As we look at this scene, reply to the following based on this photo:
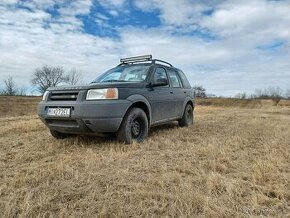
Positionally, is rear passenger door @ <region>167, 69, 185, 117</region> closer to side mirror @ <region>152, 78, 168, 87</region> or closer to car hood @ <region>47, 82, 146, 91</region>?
side mirror @ <region>152, 78, 168, 87</region>

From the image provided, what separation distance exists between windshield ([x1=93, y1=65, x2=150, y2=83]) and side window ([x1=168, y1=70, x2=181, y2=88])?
1186 mm

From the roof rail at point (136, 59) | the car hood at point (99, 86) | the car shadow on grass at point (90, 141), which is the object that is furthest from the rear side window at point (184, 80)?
the car shadow on grass at point (90, 141)

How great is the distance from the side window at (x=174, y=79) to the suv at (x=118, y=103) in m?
0.25

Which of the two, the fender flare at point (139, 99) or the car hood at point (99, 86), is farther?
the fender flare at point (139, 99)

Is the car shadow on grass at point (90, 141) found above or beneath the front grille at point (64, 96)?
beneath

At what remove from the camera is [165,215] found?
2.79 metres

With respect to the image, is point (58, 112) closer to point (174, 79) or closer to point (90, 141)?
point (90, 141)

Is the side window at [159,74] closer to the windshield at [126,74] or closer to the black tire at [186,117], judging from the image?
the windshield at [126,74]

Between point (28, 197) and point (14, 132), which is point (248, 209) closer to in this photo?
point (28, 197)

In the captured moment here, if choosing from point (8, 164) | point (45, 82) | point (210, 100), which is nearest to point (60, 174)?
point (8, 164)

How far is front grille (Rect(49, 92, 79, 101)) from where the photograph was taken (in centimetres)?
565

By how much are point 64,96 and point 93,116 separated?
2.72 feet

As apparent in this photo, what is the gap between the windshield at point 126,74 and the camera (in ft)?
22.3

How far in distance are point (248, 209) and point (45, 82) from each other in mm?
69597
